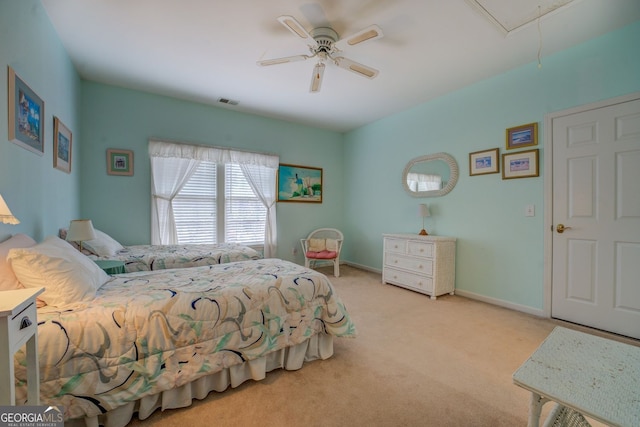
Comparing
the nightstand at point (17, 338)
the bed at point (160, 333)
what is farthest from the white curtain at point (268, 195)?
the nightstand at point (17, 338)

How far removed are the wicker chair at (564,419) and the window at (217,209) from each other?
4048 mm

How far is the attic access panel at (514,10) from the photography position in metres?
1.95

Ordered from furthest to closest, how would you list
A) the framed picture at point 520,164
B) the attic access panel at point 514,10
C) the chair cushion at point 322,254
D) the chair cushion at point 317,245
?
the chair cushion at point 317,245 → the chair cushion at point 322,254 → the framed picture at point 520,164 → the attic access panel at point 514,10

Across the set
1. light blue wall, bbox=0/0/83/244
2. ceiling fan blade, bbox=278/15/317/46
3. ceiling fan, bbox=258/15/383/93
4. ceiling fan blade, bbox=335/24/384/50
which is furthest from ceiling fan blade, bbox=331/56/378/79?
light blue wall, bbox=0/0/83/244

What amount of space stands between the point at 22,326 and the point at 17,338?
0.18 ft

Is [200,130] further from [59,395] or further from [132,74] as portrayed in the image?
[59,395]

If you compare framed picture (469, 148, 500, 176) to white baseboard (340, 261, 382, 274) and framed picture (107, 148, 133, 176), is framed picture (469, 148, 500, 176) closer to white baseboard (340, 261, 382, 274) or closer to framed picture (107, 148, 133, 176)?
white baseboard (340, 261, 382, 274)

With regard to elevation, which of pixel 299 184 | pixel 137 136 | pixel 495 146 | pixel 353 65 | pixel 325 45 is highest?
pixel 325 45

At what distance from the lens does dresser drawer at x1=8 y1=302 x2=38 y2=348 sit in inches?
35.6

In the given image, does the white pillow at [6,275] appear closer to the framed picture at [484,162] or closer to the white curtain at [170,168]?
the white curtain at [170,168]

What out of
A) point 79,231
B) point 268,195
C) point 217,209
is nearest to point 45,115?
point 79,231

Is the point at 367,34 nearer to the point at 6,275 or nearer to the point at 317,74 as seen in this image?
the point at 317,74

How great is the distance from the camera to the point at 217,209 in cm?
420

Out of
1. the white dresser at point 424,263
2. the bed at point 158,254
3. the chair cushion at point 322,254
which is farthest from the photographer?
the chair cushion at point 322,254
